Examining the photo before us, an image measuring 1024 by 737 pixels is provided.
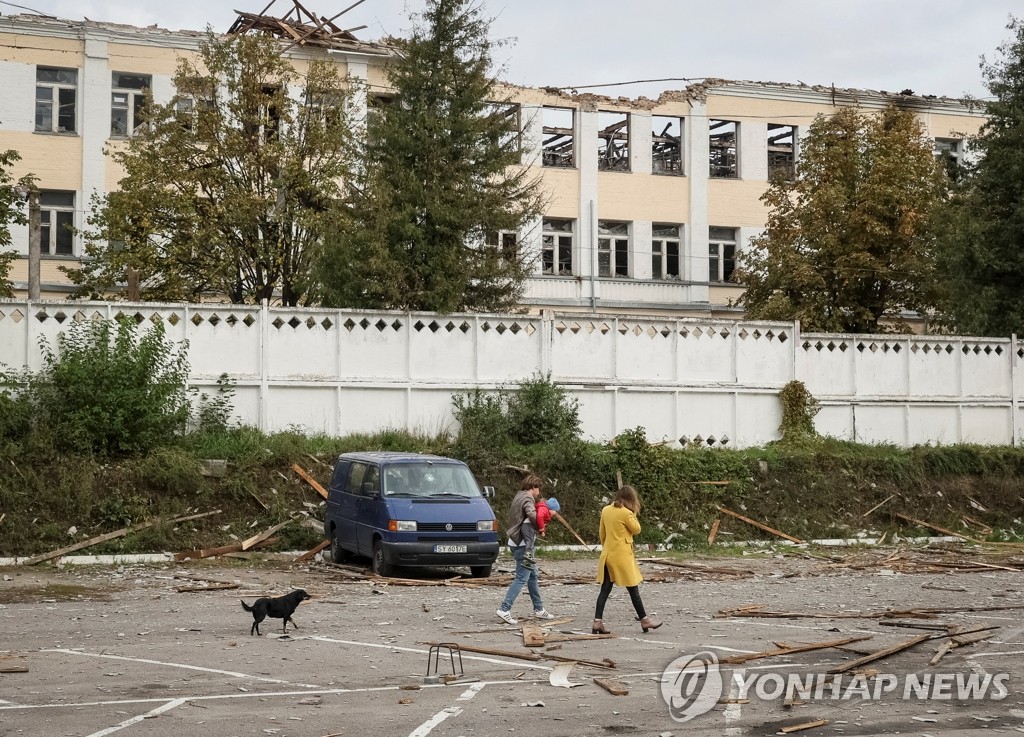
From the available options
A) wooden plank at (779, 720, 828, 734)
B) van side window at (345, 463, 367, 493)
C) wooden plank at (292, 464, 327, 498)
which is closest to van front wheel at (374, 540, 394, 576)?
van side window at (345, 463, 367, 493)

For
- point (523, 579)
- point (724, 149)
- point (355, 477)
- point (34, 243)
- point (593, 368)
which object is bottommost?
point (523, 579)

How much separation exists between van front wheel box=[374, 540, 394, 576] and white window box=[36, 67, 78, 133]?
2800cm

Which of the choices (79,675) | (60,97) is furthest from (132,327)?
(60,97)

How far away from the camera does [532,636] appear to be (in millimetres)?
12945

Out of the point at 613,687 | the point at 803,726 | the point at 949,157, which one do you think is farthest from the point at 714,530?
the point at 949,157

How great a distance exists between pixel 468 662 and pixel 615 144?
38.9 meters

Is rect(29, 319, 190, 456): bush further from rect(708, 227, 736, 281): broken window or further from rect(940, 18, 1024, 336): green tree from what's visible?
rect(708, 227, 736, 281): broken window

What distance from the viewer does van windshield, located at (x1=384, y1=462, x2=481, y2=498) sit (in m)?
19.5

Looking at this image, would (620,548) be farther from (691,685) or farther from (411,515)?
(411,515)

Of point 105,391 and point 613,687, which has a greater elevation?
point 105,391

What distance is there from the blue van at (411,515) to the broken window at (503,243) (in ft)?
27.2

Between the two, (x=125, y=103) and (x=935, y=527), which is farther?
(x=125, y=103)

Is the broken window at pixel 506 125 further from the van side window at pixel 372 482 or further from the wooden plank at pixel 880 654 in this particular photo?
the wooden plank at pixel 880 654

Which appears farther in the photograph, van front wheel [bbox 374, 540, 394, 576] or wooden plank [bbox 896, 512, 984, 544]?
wooden plank [bbox 896, 512, 984, 544]
